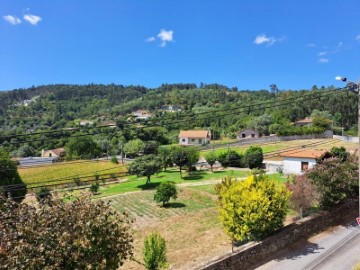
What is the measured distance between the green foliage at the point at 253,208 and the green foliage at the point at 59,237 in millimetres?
9219

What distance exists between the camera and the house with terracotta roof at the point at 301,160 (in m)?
41.7

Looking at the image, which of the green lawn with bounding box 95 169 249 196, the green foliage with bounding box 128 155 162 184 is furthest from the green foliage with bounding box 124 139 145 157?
the green foliage with bounding box 128 155 162 184

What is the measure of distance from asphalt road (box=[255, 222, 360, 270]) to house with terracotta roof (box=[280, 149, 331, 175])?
21723 millimetres

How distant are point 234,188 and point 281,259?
424 centimetres

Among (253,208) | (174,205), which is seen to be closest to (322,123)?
(174,205)

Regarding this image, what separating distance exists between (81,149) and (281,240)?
256ft

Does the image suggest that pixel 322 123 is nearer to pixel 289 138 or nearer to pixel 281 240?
pixel 289 138

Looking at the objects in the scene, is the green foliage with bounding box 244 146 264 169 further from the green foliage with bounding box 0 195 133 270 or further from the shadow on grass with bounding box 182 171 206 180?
the green foliage with bounding box 0 195 133 270

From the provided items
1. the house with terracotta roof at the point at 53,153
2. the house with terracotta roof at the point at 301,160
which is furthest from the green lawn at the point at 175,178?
the house with terracotta roof at the point at 53,153

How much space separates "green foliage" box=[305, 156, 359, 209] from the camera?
71.2 ft

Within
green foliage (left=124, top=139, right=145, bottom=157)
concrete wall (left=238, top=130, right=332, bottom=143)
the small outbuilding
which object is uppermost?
the small outbuilding

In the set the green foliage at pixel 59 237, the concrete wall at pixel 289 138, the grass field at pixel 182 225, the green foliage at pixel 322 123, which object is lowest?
the grass field at pixel 182 225

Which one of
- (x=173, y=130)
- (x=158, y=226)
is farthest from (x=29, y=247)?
(x=173, y=130)

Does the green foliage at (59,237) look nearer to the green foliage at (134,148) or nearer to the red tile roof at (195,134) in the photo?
the green foliage at (134,148)
